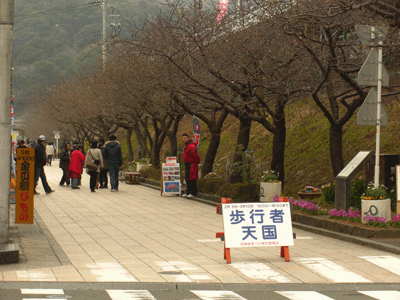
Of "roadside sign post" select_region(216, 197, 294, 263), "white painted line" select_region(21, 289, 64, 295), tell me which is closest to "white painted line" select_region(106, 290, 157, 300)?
"white painted line" select_region(21, 289, 64, 295)

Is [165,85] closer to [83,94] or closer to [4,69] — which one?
[4,69]

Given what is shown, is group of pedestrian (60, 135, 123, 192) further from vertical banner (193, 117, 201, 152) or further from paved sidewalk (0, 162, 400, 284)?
paved sidewalk (0, 162, 400, 284)

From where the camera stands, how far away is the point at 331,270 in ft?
27.5

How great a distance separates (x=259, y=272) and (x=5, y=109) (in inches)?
→ 174

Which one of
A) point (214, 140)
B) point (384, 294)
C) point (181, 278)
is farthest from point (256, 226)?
point (214, 140)

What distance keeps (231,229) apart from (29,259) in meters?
3.00

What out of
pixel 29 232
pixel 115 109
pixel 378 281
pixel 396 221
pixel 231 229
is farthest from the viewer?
pixel 115 109

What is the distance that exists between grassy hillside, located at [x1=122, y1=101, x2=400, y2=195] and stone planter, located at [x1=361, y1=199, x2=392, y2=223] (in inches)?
302

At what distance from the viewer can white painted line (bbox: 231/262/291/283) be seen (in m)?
7.82

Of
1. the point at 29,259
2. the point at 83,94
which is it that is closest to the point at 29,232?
the point at 29,259

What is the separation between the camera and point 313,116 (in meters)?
27.4

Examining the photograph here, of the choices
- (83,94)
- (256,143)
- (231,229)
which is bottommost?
(231,229)

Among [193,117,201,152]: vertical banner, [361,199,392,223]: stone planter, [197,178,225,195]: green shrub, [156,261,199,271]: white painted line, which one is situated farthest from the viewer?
[193,117,201,152]: vertical banner

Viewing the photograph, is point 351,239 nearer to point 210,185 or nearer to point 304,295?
point 304,295
